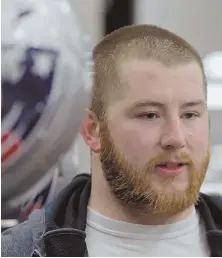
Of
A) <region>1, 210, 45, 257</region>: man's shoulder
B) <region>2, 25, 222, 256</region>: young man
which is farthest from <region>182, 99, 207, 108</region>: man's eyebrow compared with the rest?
<region>1, 210, 45, 257</region>: man's shoulder

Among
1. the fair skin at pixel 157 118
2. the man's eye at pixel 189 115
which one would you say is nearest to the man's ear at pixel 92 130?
the fair skin at pixel 157 118

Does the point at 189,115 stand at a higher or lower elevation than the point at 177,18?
lower

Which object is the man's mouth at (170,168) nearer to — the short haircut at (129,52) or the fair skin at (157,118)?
the fair skin at (157,118)

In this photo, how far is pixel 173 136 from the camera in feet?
2.12

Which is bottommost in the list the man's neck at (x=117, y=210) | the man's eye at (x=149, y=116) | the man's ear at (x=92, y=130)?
the man's neck at (x=117, y=210)

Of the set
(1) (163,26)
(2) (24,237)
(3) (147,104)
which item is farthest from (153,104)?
(2) (24,237)

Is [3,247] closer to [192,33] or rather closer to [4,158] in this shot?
[4,158]

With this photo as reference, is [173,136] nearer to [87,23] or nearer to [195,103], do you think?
[195,103]

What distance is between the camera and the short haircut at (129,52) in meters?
0.66

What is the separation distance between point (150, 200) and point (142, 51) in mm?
207

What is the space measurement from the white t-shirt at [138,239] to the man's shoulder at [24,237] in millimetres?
73

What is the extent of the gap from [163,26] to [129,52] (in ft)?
0.24

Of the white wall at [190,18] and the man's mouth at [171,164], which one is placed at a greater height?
the white wall at [190,18]

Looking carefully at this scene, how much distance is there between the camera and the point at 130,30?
2.22 ft
